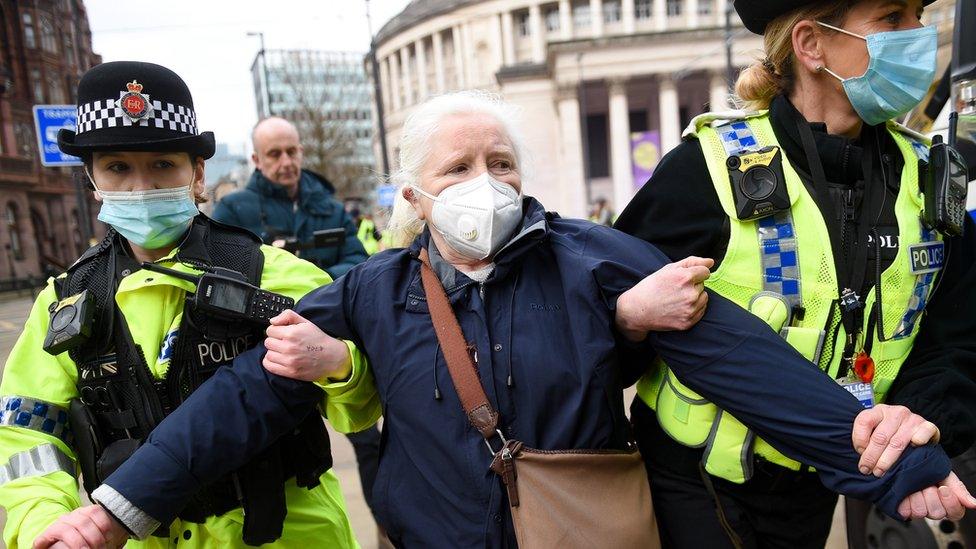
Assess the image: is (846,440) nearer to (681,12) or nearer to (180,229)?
(180,229)

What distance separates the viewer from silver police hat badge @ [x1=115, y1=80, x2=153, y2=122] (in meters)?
1.89

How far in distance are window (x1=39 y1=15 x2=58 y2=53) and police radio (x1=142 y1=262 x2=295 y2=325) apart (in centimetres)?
2059

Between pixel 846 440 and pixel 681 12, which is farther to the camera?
pixel 681 12

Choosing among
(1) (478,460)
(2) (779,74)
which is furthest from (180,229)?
(2) (779,74)

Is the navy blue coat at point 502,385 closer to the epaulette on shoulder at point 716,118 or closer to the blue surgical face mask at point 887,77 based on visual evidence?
the epaulette on shoulder at point 716,118

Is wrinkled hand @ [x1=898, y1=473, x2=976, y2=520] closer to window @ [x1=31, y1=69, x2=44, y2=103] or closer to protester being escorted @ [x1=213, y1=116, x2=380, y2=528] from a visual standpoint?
protester being escorted @ [x1=213, y1=116, x2=380, y2=528]

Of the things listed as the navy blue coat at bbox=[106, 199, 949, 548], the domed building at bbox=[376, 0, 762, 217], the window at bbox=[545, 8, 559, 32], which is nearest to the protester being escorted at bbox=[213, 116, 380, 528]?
the navy blue coat at bbox=[106, 199, 949, 548]

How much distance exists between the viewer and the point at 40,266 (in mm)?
32312

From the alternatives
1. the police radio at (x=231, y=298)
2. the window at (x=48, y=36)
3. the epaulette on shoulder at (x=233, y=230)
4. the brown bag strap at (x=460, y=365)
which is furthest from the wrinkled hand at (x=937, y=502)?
the window at (x=48, y=36)

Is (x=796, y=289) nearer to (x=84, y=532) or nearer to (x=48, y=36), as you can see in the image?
(x=84, y=532)

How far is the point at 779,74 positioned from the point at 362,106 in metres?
70.3

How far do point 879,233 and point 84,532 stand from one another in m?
2.10

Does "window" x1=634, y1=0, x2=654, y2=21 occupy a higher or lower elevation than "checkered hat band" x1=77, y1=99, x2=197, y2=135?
higher

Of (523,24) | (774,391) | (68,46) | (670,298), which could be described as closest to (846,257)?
(774,391)
